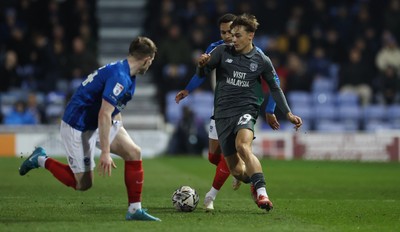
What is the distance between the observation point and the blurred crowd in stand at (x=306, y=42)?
23984 millimetres

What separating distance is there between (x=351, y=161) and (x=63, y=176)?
13.6 m

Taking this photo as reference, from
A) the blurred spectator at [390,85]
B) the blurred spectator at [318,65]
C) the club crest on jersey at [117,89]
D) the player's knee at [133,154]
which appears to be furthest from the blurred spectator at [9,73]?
the club crest on jersey at [117,89]

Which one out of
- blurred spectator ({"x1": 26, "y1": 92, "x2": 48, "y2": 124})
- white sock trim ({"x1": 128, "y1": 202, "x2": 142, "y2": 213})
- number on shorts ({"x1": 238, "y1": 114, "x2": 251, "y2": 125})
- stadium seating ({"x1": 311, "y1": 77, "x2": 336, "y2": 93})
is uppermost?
number on shorts ({"x1": 238, "y1": 114, "x2": 251, "y2": 125})

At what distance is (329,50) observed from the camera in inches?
995

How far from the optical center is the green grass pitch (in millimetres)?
8781

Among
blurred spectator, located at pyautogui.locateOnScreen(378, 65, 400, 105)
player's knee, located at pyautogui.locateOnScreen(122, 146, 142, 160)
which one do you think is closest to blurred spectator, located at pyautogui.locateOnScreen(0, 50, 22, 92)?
blurred spectator, located at pyautogui.locateOnScreen(378, 65, 400, 105)

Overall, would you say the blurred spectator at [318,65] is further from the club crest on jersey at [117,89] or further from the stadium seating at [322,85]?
the club crest on jersey at [117,89]

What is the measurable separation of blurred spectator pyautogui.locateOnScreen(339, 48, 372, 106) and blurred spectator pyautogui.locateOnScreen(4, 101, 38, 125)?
8332 mm

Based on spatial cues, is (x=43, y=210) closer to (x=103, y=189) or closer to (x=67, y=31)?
(x=103, y=189)

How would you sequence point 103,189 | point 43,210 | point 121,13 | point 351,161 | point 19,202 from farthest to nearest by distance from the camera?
point 121,13 < point 351,161 < point 103,189 < point 19,202 < point 43,210

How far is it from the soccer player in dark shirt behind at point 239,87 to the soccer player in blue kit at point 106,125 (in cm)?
132

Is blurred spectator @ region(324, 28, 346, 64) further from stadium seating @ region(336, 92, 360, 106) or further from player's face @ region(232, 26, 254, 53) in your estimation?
player's face @ region(232, 26, 254, 53)

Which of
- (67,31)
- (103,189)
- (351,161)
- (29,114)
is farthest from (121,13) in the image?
(103,189)

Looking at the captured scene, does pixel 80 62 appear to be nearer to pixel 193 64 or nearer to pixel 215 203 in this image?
pixel 193 64
